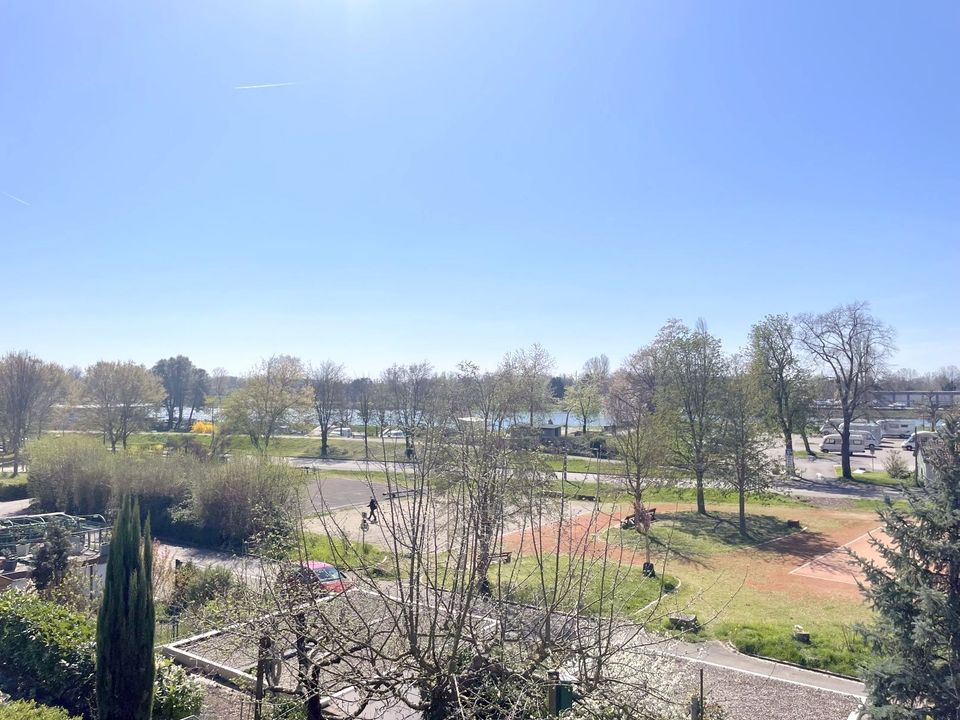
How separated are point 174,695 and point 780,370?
41290 mm

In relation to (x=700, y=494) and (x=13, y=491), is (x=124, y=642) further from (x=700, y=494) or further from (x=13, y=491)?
(x=13, y=491)

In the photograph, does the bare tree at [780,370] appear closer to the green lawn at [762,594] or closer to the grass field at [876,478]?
the grass field at [876,478]

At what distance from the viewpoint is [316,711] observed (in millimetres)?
6949

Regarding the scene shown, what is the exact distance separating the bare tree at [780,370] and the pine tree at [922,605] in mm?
34017

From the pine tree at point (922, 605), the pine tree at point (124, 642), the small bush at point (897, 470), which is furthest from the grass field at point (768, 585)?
the small bush at point (897, 470)

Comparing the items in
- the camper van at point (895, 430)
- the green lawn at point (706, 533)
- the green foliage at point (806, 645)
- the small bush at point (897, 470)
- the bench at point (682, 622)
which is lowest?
the green lawn at point (706, 533)

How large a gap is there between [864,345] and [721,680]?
34.4 meters

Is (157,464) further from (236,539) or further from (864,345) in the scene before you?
(864,345)

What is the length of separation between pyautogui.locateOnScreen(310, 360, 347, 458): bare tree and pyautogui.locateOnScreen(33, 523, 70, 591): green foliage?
3701 centimetres

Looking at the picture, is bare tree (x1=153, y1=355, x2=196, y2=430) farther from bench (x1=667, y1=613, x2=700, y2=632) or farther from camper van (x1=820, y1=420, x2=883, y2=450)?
bench (x1=667, y1=613, x2=700, y2=632)

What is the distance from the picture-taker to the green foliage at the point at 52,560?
45.2 feet

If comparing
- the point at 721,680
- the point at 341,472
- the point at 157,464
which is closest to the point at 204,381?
the point at 341,472

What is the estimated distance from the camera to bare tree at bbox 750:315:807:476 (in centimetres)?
4122

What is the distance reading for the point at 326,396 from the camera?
5431 cm
